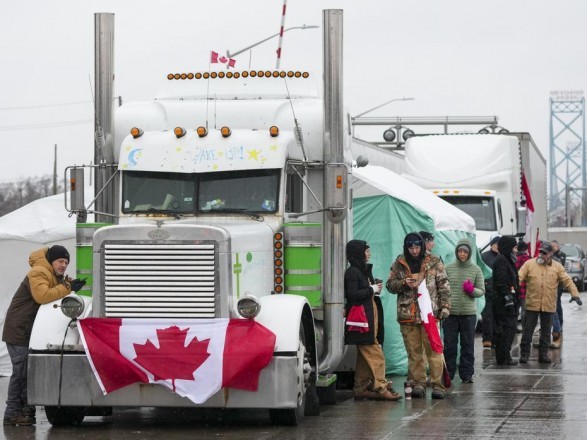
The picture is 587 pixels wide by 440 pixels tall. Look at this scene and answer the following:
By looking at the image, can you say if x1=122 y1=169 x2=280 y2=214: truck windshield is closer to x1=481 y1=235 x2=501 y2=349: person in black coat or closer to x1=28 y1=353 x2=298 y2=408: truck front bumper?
x1=28 y1=353 x2=298 y2=408: truck front bumper

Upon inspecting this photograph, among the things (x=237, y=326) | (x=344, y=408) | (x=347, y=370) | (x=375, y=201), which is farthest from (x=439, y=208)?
(x=237, y=326)

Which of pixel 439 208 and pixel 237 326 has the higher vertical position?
pixel 439 208

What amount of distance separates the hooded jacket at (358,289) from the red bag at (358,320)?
45 millimetres

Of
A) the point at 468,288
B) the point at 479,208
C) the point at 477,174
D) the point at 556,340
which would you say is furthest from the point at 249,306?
the point at 477,174

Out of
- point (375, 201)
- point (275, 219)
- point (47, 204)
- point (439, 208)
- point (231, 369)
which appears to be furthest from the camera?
point (47, 204)

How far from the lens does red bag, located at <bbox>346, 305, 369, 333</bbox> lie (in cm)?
1402

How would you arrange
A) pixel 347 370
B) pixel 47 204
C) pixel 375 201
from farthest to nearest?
pixel 47 204 → pixel 375 201 → pixel 347 370

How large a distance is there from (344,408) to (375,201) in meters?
4.51

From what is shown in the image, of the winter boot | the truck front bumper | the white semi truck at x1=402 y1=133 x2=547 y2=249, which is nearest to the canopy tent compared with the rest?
the winter boot

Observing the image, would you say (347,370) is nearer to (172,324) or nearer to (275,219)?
(275,219)

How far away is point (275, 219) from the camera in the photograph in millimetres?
13273

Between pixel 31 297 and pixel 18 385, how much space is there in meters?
0.86

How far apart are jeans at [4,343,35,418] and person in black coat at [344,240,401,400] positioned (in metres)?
3.42

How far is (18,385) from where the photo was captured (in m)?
12.8
